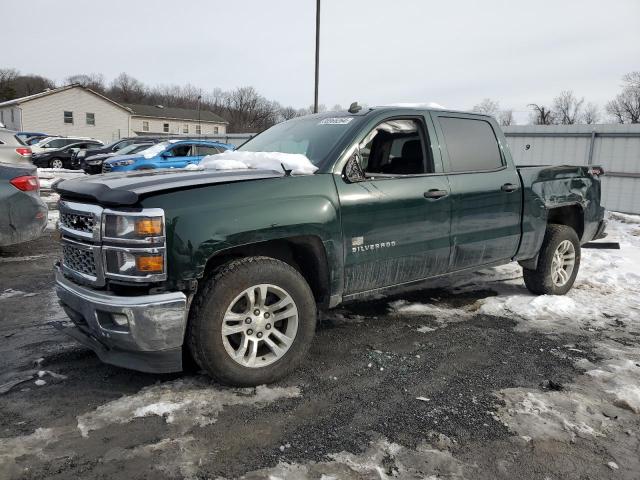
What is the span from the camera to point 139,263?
2.80 meters

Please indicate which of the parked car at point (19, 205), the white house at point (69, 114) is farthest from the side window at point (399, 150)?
the white house at point (69, 114)

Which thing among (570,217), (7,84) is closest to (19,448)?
(570,217)

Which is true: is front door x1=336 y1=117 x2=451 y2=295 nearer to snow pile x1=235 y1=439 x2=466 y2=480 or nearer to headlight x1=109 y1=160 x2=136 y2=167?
snow pile x1=235 y1=439 x2=466 y2=480

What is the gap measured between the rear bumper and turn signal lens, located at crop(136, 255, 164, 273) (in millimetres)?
156

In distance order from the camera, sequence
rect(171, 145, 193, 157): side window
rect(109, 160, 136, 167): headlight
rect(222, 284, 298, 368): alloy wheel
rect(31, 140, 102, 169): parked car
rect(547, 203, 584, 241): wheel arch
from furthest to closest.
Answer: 1. rect(31, 140, 102, 169): parked car
2. rect(171, 145, 193, 157): side window
3. rect(109, 160, 136, 167): headlight
4. rect(547, 203, 584, 241): wheel arch
5. rect(222, 284, 298, 368): alloy wheel

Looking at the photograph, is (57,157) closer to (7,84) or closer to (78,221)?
(78,221)

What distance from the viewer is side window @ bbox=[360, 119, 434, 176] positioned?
403 centimetres

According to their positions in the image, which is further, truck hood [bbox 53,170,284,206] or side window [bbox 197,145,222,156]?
side window [bbox 197,145,222,156]

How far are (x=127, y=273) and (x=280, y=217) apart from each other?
974mm

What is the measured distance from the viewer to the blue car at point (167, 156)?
13.2 m

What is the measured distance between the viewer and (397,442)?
2.65 meters

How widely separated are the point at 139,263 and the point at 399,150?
2.36 meters

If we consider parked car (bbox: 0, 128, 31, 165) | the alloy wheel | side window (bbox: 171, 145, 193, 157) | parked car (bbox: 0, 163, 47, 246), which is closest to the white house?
side window (bbox: 171, 145, 193, 157)

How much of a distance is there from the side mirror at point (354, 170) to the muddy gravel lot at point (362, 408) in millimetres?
1346
